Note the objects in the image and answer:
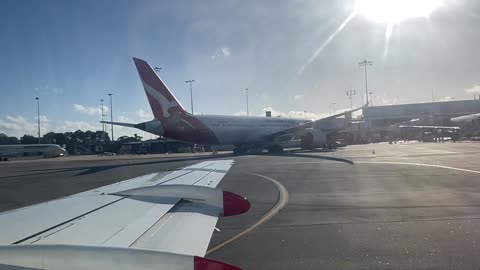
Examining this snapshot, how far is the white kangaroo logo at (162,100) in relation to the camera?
114 feet

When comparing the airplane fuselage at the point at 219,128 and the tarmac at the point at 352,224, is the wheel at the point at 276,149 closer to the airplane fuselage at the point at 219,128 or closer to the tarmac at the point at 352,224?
the airplane fuselage at the point at 219,128

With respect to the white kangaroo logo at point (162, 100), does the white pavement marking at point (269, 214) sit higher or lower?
lower

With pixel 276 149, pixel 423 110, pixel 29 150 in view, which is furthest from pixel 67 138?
pixel 423 110

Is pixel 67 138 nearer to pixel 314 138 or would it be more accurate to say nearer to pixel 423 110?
pixel 314 138

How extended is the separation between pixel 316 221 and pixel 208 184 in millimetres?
3700

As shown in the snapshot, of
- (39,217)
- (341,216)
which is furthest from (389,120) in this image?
(39,217)

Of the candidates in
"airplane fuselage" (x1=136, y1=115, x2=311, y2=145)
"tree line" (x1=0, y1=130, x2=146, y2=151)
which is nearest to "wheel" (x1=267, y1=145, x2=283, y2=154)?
"airplane fuselage" (x1=136, y1=115, x2=311, y2=145)

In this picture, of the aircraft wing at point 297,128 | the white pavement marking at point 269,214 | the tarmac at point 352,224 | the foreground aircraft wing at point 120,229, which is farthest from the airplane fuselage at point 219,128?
the foreground aircraft wing at point 120,229

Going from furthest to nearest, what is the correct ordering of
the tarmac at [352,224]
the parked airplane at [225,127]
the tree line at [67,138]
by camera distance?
the tree line at [67,138] < the parked airplane at [225,127] < the tarmac at [352,224]

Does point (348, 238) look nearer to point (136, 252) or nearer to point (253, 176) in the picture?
point (136, 252)

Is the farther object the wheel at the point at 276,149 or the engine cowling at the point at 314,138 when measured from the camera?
the wheel at the point at 276,149

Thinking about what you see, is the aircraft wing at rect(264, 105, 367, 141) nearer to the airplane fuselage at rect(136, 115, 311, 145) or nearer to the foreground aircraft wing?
the airplane fuselage at rect(136, 115, 311, 145)

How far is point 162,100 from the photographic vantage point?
35.7 m

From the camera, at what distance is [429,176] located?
57.4 feet
